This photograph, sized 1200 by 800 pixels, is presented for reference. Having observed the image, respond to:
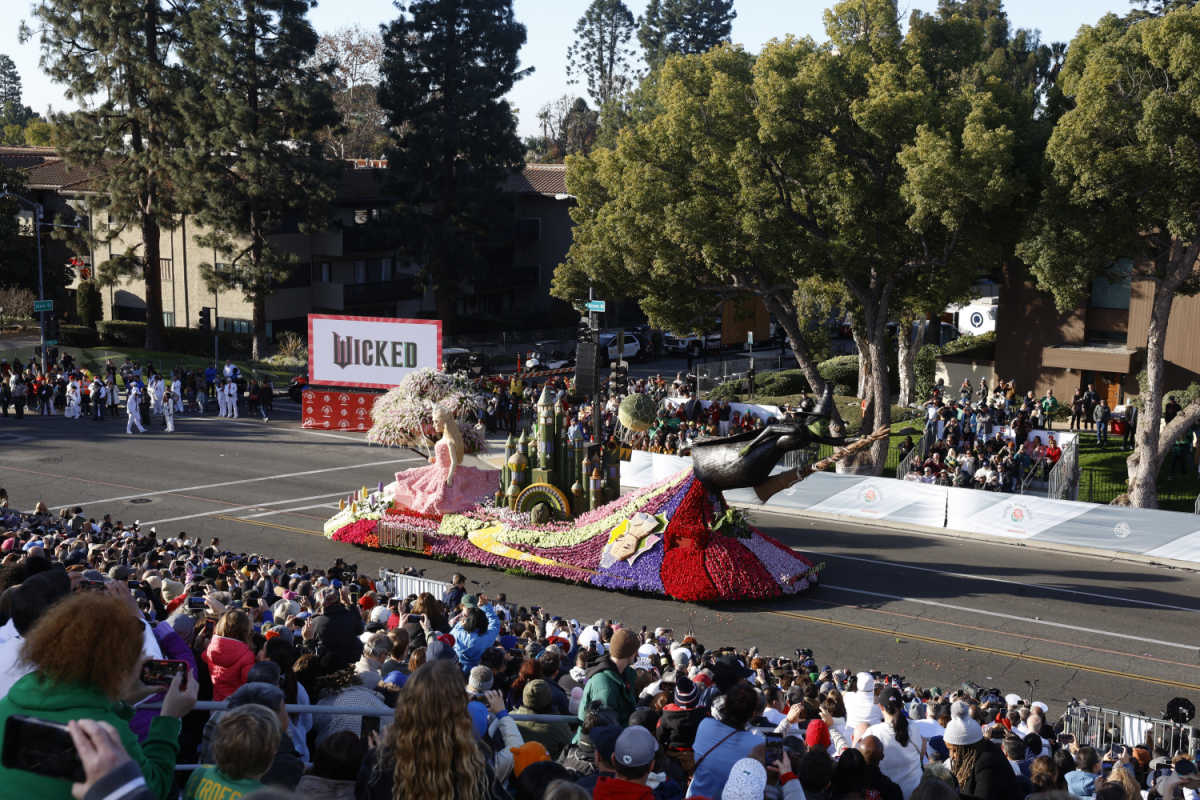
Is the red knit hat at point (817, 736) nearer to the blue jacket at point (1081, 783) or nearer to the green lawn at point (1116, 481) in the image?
the blue jacket at point (1081, 783)

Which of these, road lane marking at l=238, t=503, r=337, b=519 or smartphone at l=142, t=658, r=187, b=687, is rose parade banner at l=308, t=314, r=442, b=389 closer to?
road lane marking at l=238, t=503, r=337, b=519

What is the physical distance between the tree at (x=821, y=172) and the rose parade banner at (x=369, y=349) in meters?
7.40

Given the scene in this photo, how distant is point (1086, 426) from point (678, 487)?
21511mm

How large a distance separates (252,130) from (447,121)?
9.01 meters

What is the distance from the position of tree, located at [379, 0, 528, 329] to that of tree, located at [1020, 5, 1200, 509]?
1310 inches

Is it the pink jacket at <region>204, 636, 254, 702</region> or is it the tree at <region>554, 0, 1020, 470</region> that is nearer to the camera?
the pink jacket at <region>204, 636, 254, 702</region>

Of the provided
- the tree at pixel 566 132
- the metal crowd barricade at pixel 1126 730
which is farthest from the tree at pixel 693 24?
the metal crowd barricade at pixel 1126 730

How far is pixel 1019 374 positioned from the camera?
4072 cm

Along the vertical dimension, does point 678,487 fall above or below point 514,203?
below

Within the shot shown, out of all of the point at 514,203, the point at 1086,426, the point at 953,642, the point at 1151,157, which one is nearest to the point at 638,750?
the point at 953,642

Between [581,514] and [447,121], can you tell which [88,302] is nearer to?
[447,121]

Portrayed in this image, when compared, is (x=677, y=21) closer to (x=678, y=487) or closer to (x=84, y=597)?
(x=678, y=487)

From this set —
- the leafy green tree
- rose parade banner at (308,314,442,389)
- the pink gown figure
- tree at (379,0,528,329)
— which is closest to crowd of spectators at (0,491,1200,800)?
the pink gown figure

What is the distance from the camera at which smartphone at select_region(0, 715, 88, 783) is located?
4238 millimetres
